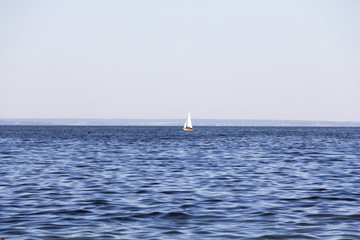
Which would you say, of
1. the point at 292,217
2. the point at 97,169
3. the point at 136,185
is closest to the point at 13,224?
the point at 292,217

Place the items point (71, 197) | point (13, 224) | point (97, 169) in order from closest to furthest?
point (13, 224) → point (71, 197) → point (97, 169)

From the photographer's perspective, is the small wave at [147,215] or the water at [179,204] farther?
the small wave at [147,215]

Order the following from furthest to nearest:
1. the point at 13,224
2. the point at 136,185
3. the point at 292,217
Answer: the point at 136,185 → the point at 292,217 → the point at 13,224

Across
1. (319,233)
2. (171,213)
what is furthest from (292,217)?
(171,213)

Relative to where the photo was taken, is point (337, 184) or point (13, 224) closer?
point (13, 224)

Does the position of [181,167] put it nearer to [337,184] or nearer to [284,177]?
[284,177]

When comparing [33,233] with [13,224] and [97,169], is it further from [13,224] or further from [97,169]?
[97,169]

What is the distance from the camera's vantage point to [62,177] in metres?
28.0

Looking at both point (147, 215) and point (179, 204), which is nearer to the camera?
point (147, 215)

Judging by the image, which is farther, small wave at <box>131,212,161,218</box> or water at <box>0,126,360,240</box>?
small wave at <box>131,212,161,218</box>

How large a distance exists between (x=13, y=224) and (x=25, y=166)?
2021cm

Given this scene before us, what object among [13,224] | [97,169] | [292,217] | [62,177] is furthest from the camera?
[97,169]

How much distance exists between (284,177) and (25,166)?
1660 cm

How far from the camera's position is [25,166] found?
35031 millimetres
